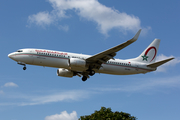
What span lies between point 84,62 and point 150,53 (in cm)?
1479

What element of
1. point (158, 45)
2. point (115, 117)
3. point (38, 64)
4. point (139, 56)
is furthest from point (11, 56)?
point (158, 45)

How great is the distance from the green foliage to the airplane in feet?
20.4

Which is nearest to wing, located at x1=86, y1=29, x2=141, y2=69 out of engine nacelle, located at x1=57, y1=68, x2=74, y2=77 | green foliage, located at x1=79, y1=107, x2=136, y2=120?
engine nacelle, located at x1=57, y1=68, x2=74, y2=77

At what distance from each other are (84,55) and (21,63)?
31.8ft

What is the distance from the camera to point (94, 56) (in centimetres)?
3850

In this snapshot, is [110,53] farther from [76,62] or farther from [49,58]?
[49,58]

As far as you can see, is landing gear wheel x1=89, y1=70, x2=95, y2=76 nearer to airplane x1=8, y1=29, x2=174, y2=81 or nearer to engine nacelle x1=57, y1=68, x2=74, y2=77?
airplane x1=8, y1=29, x2=174, y2=81

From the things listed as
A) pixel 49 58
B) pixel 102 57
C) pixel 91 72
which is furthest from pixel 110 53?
pixel 49 58

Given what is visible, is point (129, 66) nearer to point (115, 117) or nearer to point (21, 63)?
point (115, 117)

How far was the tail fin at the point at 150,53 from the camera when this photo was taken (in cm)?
4562

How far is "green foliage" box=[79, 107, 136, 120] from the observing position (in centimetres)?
4097

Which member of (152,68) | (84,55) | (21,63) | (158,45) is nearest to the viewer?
(21,63)

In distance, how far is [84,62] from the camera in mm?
38750

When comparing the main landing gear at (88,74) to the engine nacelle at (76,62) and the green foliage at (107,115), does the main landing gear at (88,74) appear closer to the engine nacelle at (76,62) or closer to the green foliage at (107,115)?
the engine nacelle at (76,62)
